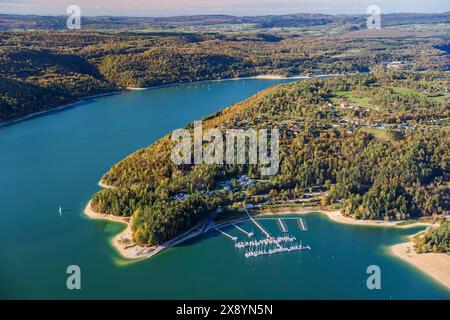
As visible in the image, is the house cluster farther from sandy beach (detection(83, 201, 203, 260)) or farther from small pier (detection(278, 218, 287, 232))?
small pier (detection(278, 218, 287, 232))

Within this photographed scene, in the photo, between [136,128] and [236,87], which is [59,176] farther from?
[236,87]

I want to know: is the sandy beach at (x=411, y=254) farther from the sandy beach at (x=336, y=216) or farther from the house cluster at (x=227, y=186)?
the house cluster at (x=227, y=186)

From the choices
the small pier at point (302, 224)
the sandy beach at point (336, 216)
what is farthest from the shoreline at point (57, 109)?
the small pier at point (302, 224)

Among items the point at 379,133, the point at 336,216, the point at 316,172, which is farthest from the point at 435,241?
the point at 379,133

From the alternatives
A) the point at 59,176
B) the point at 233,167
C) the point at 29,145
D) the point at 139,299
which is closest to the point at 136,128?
the point at 29,145

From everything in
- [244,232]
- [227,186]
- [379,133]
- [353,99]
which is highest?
[353,99]

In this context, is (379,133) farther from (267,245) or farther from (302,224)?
(267,245)

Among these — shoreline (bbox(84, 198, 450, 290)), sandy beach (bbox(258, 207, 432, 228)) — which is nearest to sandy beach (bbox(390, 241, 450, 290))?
shoreline (bbox(84, 198, 450, 290))
